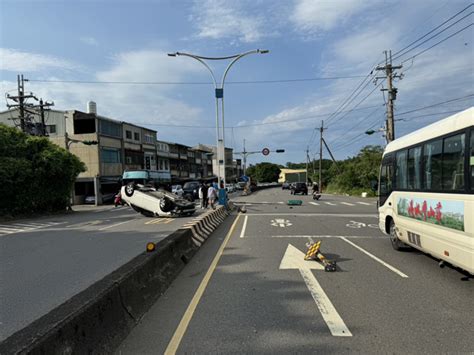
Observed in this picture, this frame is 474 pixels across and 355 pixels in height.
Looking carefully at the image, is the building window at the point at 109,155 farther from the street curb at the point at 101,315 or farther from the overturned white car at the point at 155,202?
the street curb at the point at 101,315

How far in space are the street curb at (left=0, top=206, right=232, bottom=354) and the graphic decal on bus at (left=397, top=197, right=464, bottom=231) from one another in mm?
4864

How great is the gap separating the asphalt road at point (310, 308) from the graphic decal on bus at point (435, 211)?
3.48ft

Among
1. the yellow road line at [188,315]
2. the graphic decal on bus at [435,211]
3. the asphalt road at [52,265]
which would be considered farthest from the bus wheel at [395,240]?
the asphalt road at [52,265]

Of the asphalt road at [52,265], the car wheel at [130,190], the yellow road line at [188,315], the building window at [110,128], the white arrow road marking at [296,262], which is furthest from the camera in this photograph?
the building window at [110,128]

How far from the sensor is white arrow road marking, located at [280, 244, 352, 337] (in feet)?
13.8

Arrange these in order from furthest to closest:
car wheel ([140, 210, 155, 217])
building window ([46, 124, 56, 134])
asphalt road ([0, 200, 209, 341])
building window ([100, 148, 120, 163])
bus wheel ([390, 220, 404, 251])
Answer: building window ([46, 124, 56, 134]), building window ([100, 148, 120, 163]), car wheel ([140, 210, 155, 217]), bus wheel ([390, 220, 404, 251]), asphalt road ([0, 200, 209, 341])

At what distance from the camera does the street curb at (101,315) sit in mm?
2834

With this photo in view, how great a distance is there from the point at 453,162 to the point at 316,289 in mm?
3066

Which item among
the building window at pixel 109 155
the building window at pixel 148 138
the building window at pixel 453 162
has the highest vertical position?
the building window at pixel 148 138

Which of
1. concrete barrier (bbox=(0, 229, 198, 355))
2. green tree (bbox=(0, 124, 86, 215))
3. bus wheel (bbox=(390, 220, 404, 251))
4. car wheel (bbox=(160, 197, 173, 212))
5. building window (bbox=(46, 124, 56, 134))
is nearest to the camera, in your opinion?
concrete barrier (bbox=(0, 229, 198, 355))

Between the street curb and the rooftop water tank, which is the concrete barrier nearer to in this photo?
the street curb

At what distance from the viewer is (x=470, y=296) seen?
17.3 feet

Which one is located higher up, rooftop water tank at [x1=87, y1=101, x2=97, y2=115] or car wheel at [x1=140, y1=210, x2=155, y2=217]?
rooftop water tank at [x1=87, y1=101, x2=97, y2=115]

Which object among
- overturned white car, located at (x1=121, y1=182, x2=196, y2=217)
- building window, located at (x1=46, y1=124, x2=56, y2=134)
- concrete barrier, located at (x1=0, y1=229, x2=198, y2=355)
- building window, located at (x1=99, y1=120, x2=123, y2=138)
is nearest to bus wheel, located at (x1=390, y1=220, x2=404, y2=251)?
concrete barrier, located at (x1=0, y1=229, x2=198, y2=355)
